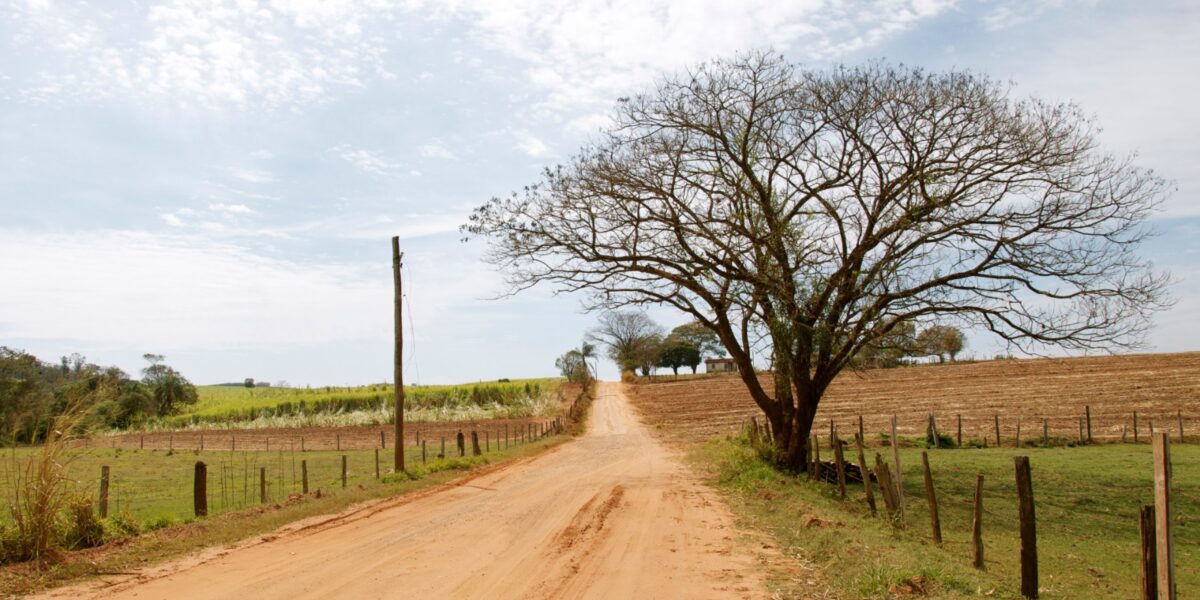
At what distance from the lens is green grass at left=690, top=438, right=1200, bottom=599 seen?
33.9ft

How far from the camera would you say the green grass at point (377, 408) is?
58.3 meters

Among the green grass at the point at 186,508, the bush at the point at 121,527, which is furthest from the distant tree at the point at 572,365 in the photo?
the bush at the point at 121,527

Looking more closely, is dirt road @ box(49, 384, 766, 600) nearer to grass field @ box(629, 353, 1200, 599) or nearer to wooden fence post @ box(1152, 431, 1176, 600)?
grass field @ box(629, 353, 1200, 599)

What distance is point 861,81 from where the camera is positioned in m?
21.9

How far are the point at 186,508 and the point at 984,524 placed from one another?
733 inches

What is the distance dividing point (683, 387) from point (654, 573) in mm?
68316

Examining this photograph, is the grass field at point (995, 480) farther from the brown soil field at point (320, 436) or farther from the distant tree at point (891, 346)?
the brown soil field at point (320, 436)

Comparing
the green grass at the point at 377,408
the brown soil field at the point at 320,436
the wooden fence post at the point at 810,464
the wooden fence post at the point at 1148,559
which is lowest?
the brown soil field at the point at 320,436

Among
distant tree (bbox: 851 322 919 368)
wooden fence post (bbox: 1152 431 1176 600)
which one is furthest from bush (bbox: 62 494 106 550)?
distant tree (bbox: 851 322 919 368)

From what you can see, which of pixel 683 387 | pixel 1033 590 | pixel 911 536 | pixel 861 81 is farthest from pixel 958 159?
pixel 683 387

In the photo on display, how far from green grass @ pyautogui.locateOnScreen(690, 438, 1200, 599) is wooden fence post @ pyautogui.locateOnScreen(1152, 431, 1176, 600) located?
2.08 meters

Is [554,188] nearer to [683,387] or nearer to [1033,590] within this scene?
[1033,590]

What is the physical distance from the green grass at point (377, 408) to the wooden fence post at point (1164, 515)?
5103 centimetres

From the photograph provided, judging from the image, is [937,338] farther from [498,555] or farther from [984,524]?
[498,555]
